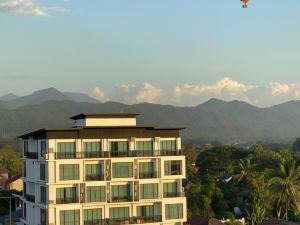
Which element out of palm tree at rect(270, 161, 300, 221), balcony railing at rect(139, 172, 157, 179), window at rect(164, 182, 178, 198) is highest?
balcony railing at rect(139, 172, 157, 179)

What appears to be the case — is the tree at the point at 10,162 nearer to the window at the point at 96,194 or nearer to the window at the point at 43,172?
the window at the point at 43,172

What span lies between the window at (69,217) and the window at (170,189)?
857 cm

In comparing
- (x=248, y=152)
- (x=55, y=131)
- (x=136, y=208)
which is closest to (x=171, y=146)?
(x=136, y=208)

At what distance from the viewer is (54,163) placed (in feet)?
159

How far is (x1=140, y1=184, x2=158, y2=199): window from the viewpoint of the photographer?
50.9m

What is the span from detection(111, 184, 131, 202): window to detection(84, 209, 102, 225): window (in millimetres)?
1851

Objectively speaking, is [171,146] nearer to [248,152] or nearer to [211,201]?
[211,201]

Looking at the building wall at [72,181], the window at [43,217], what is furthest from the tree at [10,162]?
the window at [43,217]

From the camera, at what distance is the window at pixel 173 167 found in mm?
52406

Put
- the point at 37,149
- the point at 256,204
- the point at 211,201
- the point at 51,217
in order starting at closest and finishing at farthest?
the point at 51,217 → the point at 37,149 → the point at 256,204 → the point at 211,201

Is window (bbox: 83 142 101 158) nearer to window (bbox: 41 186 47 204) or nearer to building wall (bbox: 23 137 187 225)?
building wall (bbox: 23 137 187 225)

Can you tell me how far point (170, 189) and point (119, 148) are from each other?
6.27m

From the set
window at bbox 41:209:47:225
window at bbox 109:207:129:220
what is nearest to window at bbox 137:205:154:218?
window at bbox 109:207:129:220

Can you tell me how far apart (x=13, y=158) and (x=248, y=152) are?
7602 centimetres
